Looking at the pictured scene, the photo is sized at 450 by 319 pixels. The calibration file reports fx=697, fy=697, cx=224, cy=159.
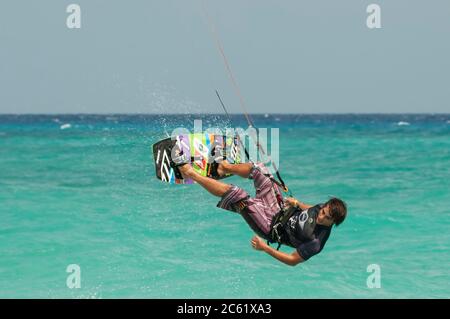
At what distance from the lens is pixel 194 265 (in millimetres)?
12297

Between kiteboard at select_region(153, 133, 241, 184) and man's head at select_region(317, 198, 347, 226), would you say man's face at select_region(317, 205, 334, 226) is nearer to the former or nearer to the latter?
man's head at select_region(317, 198, 347, 226)

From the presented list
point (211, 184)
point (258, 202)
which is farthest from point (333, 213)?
point (211, 184)

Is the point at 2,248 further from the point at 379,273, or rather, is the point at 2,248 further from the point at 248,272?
the point at 379,273

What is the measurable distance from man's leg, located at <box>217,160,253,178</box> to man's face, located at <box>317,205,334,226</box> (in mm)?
995

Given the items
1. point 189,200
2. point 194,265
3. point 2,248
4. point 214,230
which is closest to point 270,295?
point 194,265

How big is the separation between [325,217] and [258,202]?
2.71 feet

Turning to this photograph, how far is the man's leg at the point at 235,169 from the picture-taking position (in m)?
7.32

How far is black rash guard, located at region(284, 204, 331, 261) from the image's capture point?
673 cm

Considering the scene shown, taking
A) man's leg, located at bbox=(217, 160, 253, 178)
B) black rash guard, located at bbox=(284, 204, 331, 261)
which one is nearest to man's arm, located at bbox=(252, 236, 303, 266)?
black rash guard, located at bbox=(284, 204, 331, 261)

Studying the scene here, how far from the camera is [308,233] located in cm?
675

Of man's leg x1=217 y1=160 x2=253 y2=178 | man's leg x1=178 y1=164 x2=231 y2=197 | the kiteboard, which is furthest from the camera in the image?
the kiteboard

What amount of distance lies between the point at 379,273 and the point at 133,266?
424 centimetres
